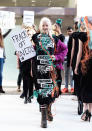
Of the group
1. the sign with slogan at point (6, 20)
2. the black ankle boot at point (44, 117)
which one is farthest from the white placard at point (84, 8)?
the black ankle boot at point (44, 117)

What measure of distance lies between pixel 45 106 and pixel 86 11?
5694 millimetres

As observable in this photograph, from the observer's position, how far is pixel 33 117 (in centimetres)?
553

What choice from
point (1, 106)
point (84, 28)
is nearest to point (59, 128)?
point (84, 28)

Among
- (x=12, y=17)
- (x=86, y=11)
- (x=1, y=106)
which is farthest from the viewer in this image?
(x=86, y=11)

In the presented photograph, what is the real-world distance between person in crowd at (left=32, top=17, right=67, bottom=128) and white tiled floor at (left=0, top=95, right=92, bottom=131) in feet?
0.92

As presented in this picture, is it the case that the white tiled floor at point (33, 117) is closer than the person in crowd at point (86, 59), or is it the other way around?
the white tiled floor at point (33, 117)

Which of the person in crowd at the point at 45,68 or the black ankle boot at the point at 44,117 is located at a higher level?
the person in crowd at the point at 45,68

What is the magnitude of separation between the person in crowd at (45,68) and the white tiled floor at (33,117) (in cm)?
28

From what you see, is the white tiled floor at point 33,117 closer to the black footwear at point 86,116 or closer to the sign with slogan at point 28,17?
the black footwear at point 86,116

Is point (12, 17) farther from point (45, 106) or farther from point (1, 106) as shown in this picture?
point (45, 106)

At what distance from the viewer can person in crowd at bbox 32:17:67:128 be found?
478 cm

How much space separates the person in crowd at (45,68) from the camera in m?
4.78

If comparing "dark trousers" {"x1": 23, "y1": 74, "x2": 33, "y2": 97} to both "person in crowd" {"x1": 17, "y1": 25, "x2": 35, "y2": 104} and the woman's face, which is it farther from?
the woman's face

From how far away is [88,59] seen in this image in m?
4.94
